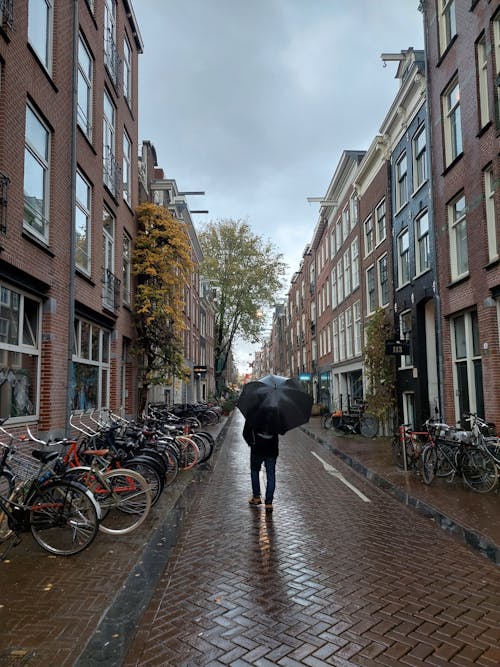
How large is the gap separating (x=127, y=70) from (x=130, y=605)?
56.4 ft

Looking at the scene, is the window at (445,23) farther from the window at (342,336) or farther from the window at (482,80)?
the window at (342,336)

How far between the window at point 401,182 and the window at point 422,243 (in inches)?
71.0

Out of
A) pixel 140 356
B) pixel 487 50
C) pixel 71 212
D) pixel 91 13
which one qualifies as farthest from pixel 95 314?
pixel 487 50

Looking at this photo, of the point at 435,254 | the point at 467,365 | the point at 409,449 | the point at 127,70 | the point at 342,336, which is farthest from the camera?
the point at 342,336

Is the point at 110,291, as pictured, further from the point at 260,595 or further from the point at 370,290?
the point at 370,290

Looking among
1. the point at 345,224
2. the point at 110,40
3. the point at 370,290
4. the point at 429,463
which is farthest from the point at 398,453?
the point at 345,224

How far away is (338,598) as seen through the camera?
4199 millimetres

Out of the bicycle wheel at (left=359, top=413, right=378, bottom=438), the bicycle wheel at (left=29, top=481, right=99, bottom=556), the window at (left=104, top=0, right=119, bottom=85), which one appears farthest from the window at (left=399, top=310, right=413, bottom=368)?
the bicycle wheel at (left=29, top=481, right=99, bottom=556)

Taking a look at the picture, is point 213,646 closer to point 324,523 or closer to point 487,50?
point 324,523

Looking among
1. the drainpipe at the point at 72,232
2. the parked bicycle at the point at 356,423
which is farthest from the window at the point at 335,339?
the drainpipe at the point at 72,232

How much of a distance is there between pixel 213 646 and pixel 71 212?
29.6 ft

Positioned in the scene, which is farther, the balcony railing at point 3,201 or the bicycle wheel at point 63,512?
the balcony railing at point 3,201

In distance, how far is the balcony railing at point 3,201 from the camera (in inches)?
296

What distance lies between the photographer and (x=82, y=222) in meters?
12.1
